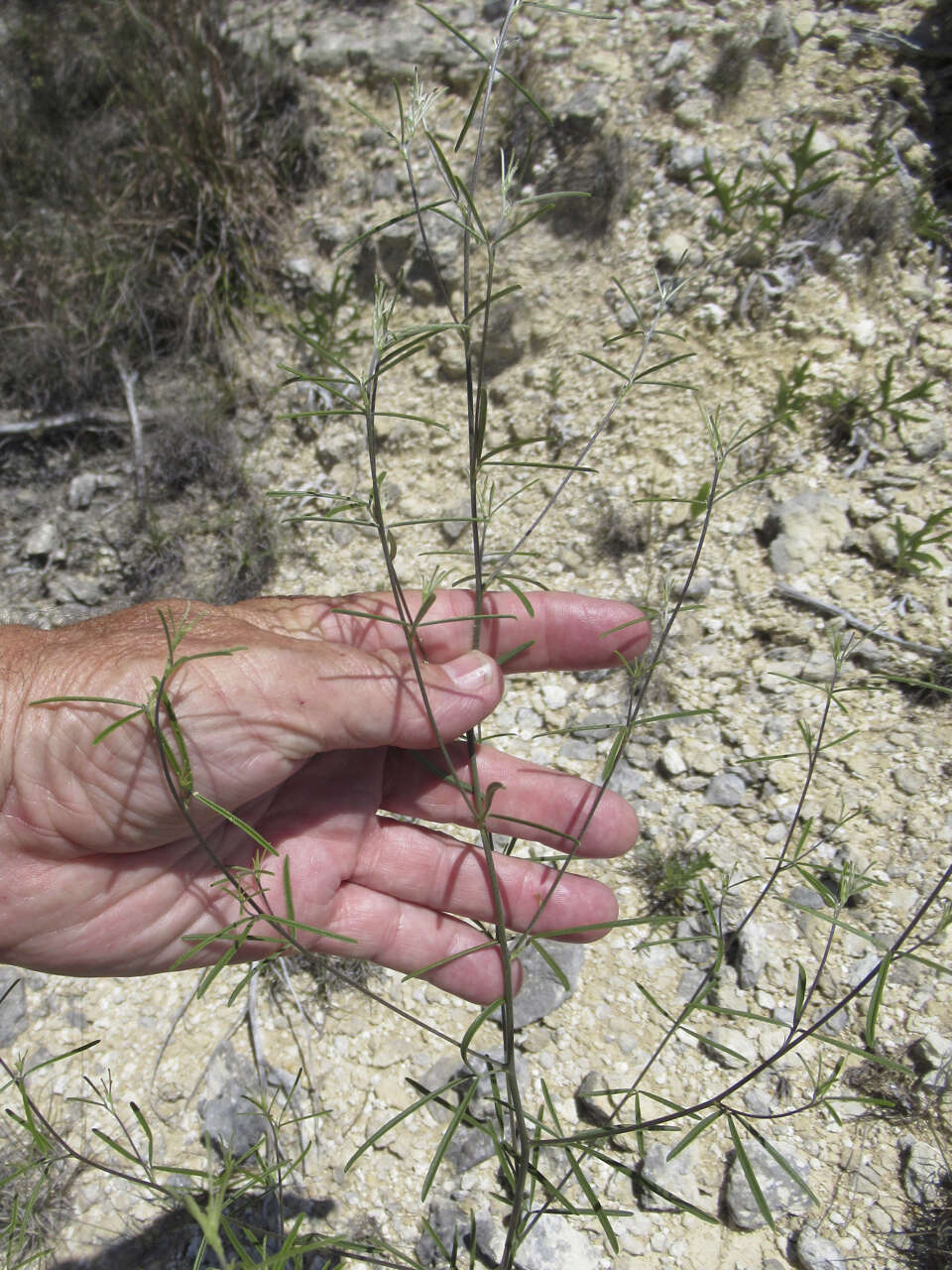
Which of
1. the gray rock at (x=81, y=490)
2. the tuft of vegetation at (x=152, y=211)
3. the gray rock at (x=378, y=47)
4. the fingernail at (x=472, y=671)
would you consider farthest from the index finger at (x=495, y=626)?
the gray rock at (x=378, y=47)

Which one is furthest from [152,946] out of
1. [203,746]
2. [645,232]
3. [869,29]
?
[869,29]

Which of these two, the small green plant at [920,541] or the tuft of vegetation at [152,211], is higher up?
the tuft of vegetation at [152,211]

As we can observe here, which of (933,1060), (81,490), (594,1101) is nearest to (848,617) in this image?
(933,1060)

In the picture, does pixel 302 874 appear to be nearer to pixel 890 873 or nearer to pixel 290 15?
pixel 890 873

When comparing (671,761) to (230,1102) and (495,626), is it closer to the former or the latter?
(495,626)

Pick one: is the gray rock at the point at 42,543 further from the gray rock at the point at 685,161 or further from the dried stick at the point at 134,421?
the gray rock at the point at 685,161

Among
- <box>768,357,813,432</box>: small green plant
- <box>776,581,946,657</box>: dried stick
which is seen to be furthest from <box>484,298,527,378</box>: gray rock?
<box>776,581,946,657</box>: dried stick
